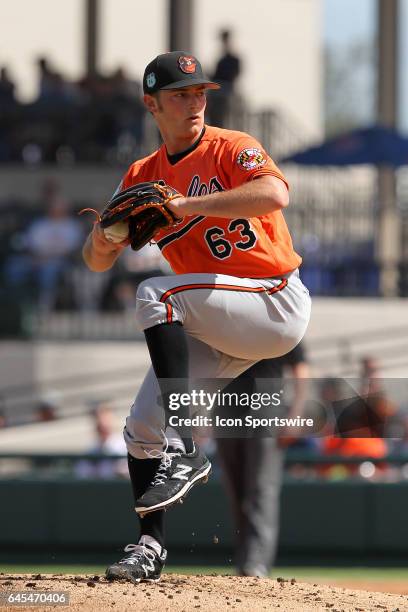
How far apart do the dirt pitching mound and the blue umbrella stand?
9.19m

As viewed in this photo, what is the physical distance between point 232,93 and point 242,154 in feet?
34.0

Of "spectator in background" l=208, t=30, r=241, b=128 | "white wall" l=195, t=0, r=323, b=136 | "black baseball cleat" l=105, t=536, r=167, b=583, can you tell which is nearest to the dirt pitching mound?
"black baseball cleat" l=105, t=536, r=167, b=583

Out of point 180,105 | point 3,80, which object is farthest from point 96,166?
point 180,105

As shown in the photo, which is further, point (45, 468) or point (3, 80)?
point (3, 80)

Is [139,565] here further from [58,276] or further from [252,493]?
[58,276]

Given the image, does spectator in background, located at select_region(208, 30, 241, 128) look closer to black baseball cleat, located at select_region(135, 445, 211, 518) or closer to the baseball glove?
the baseball glove

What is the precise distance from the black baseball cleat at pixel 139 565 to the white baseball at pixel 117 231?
124 centimetres

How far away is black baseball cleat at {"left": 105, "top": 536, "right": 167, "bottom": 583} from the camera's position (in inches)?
212

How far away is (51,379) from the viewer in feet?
41.5

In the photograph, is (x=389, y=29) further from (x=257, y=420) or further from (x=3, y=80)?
(x=257, y=420)

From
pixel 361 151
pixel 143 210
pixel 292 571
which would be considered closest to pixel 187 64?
pixel 143 210

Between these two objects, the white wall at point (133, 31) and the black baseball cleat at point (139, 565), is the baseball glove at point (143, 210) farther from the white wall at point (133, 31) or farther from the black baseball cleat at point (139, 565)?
the white wall at point (133, 31)

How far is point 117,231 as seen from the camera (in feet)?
16.8

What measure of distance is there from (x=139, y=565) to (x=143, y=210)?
1.47 m
